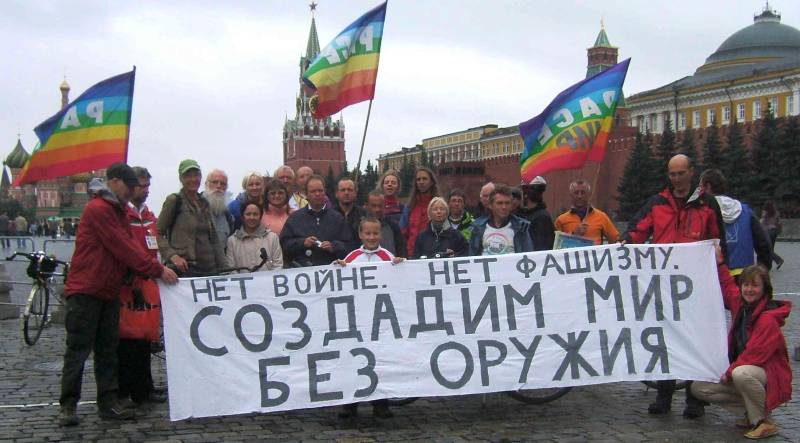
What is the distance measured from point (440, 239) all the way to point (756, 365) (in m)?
2.53

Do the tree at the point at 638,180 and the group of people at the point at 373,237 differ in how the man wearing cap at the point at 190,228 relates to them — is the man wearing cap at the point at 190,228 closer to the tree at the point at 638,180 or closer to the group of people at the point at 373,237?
the group of people at the point at 373,237

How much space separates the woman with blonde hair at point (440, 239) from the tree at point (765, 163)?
44467 millimetres

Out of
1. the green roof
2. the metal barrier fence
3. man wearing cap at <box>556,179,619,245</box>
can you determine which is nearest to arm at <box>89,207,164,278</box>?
man wearing cap at <box>556,179,619,245</box>

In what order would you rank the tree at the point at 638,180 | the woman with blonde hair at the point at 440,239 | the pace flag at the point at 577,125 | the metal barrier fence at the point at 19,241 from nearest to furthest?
the woman with blonde hair at the point at 440,239 → the pace flag at the point at 577,125 → the metal barrier fence at the point at 19,241 → the tree at the point at 638,180

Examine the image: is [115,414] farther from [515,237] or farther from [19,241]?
[19,241]

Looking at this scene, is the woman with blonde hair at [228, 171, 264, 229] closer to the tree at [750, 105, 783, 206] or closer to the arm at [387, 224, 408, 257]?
the arm at [387, 224, 408, 257]

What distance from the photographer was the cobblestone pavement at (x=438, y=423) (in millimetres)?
5504

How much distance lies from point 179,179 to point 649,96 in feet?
277

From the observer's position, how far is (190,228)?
21.9 feet

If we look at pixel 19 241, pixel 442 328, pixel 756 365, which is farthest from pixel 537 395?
pixel 19 241

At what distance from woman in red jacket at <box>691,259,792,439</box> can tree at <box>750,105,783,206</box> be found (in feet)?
146

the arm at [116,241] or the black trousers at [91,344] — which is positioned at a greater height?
the arm at [116,241]

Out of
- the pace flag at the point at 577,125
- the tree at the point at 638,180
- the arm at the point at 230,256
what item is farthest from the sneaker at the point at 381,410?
the tree at the point at 638,180

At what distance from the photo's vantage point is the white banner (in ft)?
18.7
